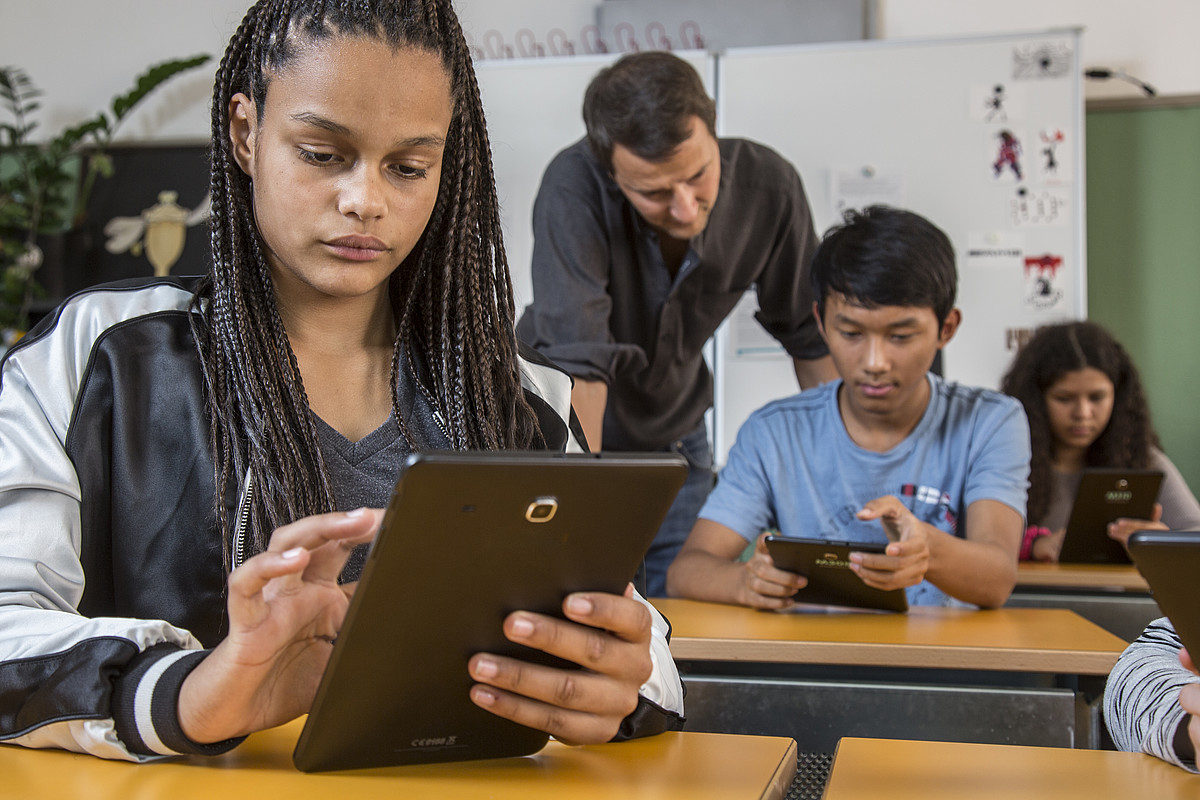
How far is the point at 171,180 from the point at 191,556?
12.3 ft

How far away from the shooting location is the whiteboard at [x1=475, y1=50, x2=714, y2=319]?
12.9 ft

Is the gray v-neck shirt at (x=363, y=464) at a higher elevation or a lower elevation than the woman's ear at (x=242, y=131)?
lower

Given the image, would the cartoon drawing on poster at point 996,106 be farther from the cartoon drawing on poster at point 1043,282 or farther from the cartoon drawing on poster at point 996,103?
the cartoon drawing on poster at point 1043,282

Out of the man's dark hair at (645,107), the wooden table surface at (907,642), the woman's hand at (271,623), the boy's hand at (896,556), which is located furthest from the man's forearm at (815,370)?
the woman's hand at (271,623)

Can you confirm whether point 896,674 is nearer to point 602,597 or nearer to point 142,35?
point 602,597

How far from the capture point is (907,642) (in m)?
1.41

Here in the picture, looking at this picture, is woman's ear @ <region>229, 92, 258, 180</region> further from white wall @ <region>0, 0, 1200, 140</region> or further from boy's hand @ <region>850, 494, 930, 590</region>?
white wall @ <region>0, 0, 1200, 140</region>

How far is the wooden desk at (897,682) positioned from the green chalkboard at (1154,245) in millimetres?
2646

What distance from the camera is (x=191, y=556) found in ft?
3.10

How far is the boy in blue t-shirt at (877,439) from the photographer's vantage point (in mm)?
1975

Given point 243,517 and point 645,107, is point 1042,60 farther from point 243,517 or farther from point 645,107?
point 243,517

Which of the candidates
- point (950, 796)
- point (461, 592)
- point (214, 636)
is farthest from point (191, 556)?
point (950, 796)

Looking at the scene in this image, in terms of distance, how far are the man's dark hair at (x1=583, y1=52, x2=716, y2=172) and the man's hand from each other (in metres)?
1.31

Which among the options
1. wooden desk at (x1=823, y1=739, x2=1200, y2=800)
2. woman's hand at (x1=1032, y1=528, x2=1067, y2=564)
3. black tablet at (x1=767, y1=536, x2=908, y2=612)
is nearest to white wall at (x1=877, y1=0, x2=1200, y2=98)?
woman's hand at (x1=1032, y1=528, x2=1067, y2=564)
